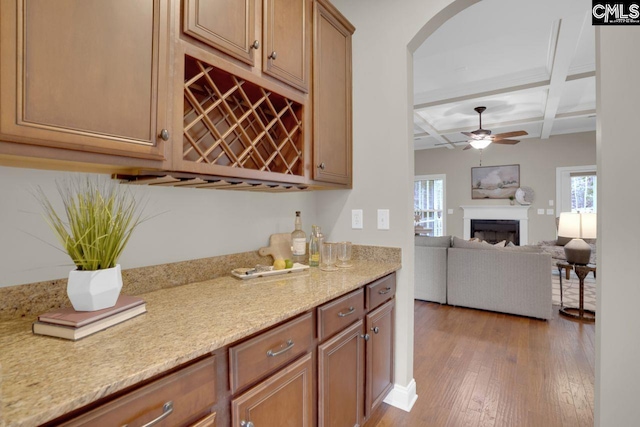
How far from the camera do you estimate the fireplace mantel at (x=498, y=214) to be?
6875mm

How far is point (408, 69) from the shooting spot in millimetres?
2008

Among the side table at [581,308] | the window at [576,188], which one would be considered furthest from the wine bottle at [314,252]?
the window at [576,188]

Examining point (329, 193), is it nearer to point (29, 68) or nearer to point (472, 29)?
point (29, 68)

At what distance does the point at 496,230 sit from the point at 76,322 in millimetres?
8010

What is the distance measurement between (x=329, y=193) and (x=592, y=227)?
2796mm

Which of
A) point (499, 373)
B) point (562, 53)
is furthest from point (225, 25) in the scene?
point (562, 53)

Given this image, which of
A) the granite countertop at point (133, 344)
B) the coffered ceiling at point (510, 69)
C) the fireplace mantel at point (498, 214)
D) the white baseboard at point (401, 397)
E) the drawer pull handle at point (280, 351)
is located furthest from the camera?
the fireplace mantel at point (498, 214)

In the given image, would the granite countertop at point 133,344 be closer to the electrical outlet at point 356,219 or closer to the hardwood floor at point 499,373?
the electrical outlet at point 356,219

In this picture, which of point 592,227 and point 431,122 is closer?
point 592,227

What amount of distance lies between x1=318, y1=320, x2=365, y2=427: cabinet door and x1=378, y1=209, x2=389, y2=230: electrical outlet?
0.68 metres

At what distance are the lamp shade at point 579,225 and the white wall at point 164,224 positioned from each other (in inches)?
110

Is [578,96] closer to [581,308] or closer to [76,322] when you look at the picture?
[581,308]

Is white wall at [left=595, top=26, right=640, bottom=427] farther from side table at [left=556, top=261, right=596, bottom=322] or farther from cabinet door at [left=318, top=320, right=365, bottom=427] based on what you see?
side table at [left=556, top=261, right=596, bottom=322]

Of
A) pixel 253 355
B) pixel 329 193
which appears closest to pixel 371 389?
pixel 253 355
